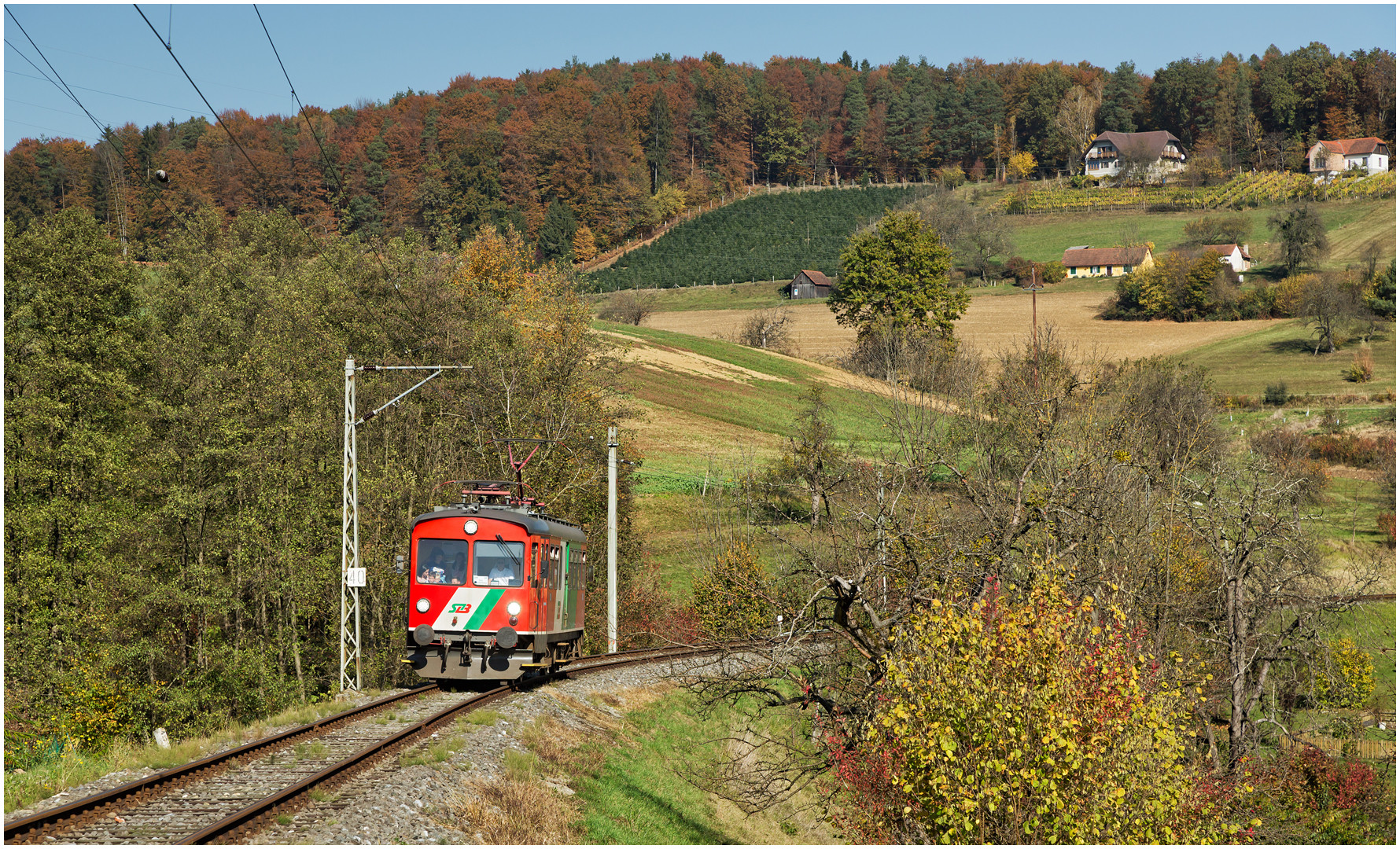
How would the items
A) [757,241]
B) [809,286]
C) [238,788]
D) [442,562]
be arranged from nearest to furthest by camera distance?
[238,788] → [442,562] → [809,286] → [757,241]

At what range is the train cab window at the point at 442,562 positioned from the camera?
20125 millimetres

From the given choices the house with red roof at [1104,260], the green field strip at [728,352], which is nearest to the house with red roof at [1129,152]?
the house with red roof at [1104,260]

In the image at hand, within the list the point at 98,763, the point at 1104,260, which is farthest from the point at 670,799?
the point at 1104,260

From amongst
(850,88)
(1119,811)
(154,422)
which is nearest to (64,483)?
(154,422)

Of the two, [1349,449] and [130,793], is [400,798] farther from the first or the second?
[1349,449]

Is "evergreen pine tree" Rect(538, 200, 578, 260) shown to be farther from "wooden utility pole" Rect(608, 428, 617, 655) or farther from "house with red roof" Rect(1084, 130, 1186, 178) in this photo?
"wooden utility pole" Rect(608, 428, 617, 655)

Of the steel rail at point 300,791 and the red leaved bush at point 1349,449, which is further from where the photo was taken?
the red leaved bush at point 1349,449

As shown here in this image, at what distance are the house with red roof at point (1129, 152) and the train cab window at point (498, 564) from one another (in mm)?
148027

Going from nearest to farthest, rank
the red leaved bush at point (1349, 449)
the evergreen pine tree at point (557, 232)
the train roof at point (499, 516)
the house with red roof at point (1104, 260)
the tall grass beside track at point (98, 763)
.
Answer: the tall grass beside track at point (98, 763) → the train roof at point (499, 516) → the red leaved bush at point (1349, 449) → the house with red roof at point (1104, 260) → the evergreen pine tree at point (557, 232)

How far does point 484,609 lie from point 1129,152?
150805 mm

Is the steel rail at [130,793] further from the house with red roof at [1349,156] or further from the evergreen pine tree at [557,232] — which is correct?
the house with red roof at [1349,156]

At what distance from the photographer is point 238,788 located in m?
12.0

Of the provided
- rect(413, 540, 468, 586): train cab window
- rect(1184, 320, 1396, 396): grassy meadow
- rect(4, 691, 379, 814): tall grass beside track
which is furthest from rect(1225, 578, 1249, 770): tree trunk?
rect(1184, 320, 1396, 396): grassy meadow

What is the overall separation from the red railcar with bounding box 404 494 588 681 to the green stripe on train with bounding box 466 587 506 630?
0.01 m
